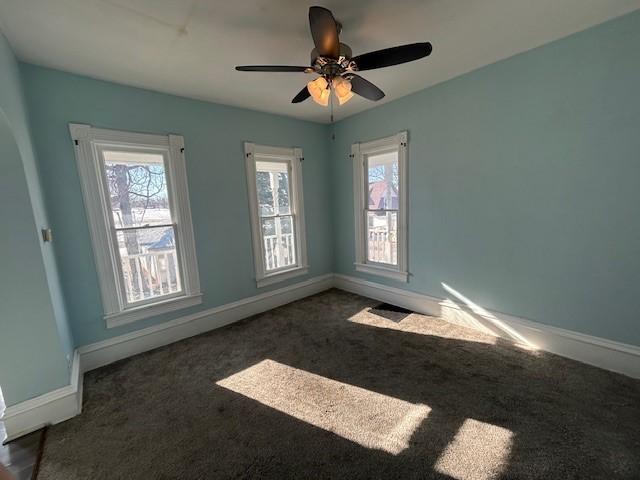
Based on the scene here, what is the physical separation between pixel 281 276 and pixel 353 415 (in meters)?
2.26

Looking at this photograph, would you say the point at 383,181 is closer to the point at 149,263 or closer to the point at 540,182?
the point at 540,182

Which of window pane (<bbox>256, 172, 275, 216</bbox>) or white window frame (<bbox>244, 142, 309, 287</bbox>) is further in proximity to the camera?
window pane (<bbox>256, 172, 275, 216</bbox>)

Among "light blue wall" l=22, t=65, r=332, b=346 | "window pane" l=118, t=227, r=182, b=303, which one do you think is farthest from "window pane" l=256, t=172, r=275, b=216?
"window pane" l=118, t=227, r=182, b=303

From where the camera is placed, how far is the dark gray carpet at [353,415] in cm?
147

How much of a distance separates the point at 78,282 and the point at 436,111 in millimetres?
3984

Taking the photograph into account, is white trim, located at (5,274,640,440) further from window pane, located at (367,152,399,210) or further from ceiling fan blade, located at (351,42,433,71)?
ceiling fan blade, located at (351,42,433,71)

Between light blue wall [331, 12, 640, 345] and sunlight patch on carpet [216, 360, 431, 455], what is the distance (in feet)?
5.45

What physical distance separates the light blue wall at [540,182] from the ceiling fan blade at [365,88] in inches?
28.2

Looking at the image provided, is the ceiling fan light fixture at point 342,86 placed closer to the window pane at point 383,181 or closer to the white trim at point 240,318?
the window pane at point 383,181

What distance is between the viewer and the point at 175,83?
101 inches

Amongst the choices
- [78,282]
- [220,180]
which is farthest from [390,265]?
[78,282]

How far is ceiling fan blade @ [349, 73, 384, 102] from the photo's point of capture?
198cm

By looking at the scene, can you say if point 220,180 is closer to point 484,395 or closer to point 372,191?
point 372,191

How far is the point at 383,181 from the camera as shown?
368cm
